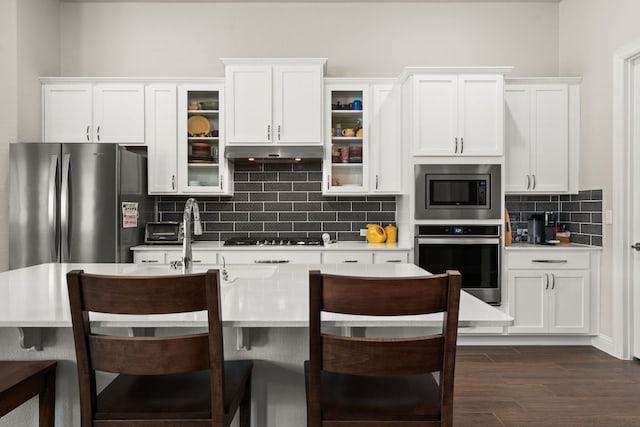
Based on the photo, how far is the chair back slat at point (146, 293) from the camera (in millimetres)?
1346

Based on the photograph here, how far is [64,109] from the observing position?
4496 millimetres

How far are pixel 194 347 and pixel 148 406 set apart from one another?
0.26m

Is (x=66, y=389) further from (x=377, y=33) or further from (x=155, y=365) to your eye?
(x=377, y=33)

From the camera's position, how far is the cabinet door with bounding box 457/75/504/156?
13.8ft

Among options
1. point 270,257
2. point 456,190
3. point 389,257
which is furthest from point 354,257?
point 456,190

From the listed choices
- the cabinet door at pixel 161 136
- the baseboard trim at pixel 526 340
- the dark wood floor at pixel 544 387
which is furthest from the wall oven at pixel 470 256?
the cabinet door at pixel 161 136

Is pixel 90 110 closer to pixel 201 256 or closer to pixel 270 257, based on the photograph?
pixel 201 256

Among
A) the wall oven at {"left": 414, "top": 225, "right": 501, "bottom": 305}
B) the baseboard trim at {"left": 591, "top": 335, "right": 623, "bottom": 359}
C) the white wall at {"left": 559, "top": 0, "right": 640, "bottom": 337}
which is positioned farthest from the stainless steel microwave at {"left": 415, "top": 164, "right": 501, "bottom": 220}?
the baseboard trim at {"left": 591, "top": 335, "right": 623, "bottom": 359}

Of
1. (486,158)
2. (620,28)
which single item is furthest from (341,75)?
(620,28)

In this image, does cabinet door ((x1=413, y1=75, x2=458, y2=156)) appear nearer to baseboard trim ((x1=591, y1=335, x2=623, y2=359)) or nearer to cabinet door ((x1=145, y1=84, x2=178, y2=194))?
baseboard trim ((x1=591, y1=335, x2=623, y2=359))

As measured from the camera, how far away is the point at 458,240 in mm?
4168

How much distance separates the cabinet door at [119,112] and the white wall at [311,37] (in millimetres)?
457

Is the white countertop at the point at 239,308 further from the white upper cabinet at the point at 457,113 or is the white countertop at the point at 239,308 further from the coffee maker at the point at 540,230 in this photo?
the coffee maker at the point at 540,230

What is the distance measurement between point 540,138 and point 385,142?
1.40 metres
